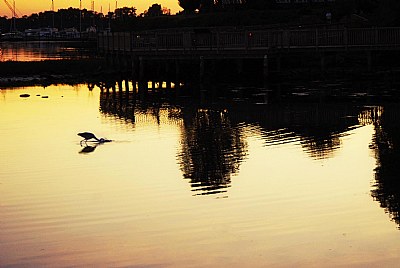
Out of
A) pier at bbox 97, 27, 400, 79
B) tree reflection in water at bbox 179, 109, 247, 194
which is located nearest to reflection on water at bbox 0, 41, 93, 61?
pier at bbox 97, 27, 400, 79

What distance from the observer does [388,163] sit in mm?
23219

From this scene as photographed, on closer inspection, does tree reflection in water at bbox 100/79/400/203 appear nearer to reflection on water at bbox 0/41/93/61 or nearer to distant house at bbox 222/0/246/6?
reflection on water at bbox 0/41/93/61

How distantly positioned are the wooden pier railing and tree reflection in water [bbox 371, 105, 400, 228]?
52.4ft

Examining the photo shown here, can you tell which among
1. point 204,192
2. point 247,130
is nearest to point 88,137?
point 247,130

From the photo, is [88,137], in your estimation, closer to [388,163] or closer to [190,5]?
[388,163]

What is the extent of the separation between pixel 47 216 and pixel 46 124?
57.2ft

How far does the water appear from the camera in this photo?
14953 mm

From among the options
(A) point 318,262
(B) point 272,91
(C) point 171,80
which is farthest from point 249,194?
(C) point 171,80

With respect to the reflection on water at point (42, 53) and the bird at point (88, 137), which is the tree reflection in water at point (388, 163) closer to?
the bird at point (88, 137)

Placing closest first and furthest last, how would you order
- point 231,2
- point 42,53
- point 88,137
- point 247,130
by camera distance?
point 88,137, point 247,130, point 231,2, point 42,53

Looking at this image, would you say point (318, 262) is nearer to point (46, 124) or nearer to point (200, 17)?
point (46, 124)

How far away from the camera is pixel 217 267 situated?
14023mm

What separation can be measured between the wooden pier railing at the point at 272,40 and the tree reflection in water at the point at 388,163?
15957 mm

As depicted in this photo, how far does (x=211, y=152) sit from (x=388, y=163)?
16.7ft
